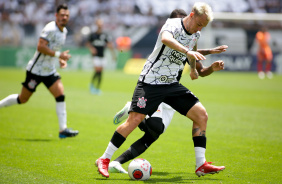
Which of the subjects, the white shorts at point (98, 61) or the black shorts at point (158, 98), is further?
the white shorts at point (98, 61)

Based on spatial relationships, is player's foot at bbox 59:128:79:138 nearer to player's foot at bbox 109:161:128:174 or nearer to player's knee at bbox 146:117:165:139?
player's foot at bbox 109:161:128:174

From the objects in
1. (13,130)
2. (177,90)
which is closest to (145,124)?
(177,90)

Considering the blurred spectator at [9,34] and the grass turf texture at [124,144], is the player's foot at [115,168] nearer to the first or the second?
the grass turf texture at [124,144]

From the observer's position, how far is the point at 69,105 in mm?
13609

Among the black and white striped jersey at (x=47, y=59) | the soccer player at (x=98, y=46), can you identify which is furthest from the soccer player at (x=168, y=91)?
the soccer player at (x=98, y=46)

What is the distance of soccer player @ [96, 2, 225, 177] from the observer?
5.36 m

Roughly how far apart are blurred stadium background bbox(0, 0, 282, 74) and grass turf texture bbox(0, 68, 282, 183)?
17.3 metres

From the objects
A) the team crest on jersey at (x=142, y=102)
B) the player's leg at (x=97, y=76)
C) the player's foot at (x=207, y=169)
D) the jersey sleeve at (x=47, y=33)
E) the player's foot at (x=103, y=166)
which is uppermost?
the jersey sleeve at (x=47, y=33)

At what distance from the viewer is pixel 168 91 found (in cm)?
561

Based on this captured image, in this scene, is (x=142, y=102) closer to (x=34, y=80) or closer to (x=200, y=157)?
(x=200, y=157)

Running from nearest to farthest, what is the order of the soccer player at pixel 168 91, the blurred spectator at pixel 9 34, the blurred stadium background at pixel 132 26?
the soccer player at pixel 168 91 < the blurred stadium background at pixel 132 26 < the blurred spectator at pixel 9 34

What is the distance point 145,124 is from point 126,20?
28810 mm

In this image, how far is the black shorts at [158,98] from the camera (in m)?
5.50

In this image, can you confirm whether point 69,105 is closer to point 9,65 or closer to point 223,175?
point 223,175
